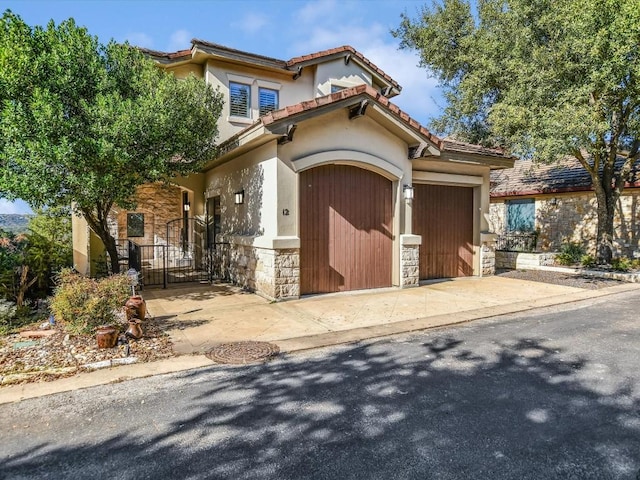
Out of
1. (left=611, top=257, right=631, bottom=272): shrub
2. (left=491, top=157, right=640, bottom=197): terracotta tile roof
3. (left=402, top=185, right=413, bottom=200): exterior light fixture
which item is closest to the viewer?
(left=402, top=185, right=413, bottom=200): exterior light fixture

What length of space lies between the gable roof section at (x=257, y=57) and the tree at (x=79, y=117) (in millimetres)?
4388

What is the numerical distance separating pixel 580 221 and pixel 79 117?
1726 centimetres

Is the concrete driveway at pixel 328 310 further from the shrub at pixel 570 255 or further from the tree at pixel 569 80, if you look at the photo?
the tree at pixel 569 80

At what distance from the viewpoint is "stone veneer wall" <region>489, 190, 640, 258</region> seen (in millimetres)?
14156

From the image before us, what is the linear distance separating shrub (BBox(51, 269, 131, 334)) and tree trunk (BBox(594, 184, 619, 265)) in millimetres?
14004

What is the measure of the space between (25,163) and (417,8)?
19097mm

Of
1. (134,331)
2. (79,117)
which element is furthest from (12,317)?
(79,117)

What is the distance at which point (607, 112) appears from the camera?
10.6 meters

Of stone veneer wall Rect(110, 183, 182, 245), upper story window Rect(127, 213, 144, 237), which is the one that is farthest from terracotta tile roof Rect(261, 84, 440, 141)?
upper story window Rect(127, 213, 144, 237)

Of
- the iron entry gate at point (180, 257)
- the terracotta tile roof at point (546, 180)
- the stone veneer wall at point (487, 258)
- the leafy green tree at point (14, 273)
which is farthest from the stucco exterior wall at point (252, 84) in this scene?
the terracotta tile roof at point (546, 180)

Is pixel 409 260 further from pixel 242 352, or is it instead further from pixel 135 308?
pixel 135 308

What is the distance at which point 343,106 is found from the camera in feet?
27.5

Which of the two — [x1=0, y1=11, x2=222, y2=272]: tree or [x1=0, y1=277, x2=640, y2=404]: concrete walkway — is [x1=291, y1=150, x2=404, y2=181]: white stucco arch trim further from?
[x1=0, y1=277, x2=640, y2=404]: concrete walkway

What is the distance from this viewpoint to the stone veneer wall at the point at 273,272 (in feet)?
26.8
